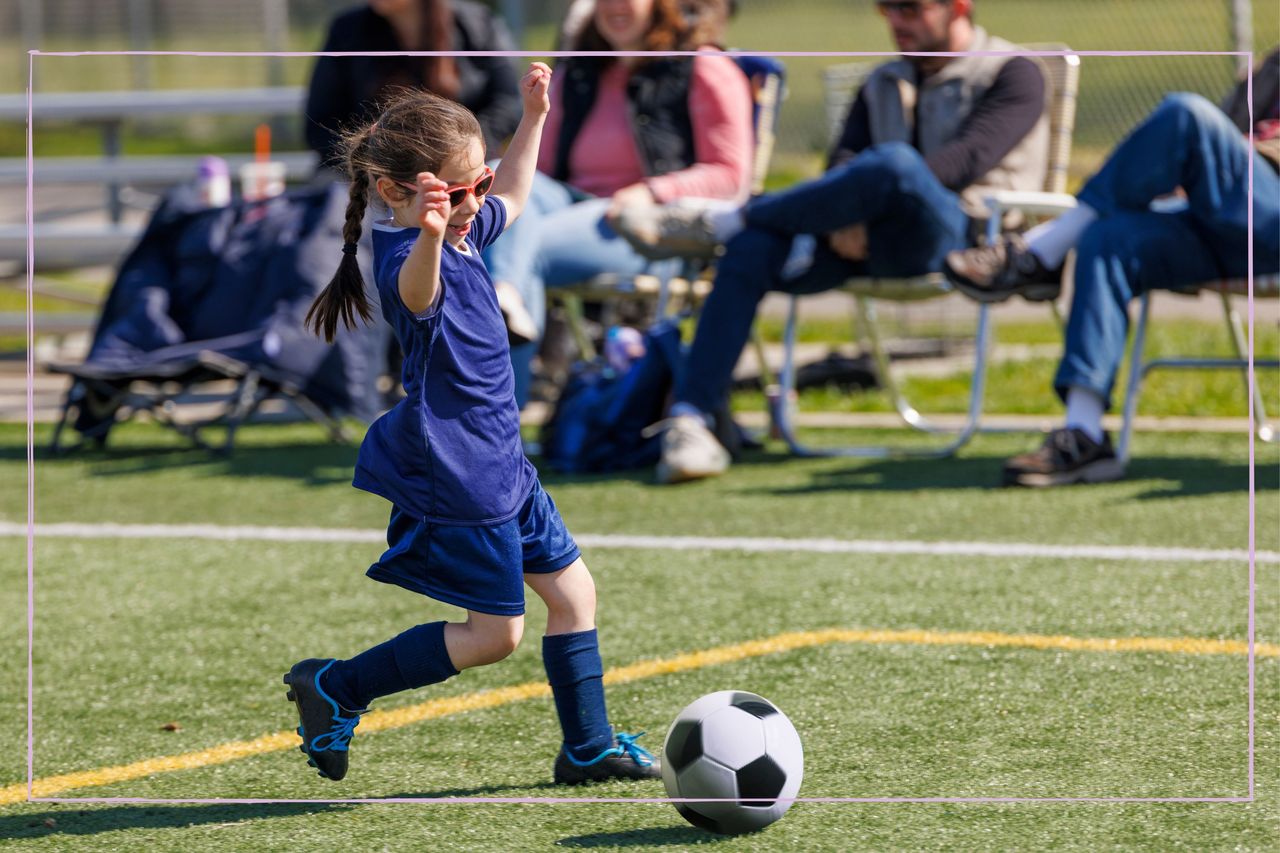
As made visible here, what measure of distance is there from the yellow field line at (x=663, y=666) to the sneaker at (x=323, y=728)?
0.38 m

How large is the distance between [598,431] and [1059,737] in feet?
10.8

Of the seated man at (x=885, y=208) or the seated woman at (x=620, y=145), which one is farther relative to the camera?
the seated woman at (x=620, y=145)

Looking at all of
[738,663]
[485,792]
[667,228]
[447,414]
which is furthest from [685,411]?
[447,414]

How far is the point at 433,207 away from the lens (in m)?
2.67

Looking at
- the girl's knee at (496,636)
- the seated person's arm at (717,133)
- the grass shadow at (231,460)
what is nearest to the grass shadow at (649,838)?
the girl's knee at (496,636)

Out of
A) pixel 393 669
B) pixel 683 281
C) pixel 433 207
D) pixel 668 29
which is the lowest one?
pixel 393 669

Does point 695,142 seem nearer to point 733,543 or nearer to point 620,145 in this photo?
point 620,145

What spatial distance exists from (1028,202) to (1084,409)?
2.73ft

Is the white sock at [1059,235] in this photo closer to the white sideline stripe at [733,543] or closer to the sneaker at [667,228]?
the sneaker at [667,228]

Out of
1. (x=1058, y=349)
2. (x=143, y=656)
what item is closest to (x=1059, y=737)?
(x=143, y=656)

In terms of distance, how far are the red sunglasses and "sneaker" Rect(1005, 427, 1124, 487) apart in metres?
3.20

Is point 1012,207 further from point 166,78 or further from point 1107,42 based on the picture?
point 166,78

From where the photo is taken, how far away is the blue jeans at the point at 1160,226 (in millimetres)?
5535

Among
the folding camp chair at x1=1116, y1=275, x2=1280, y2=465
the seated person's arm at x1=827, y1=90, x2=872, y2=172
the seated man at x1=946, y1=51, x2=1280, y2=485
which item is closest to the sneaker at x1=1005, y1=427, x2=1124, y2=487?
the seated man at x1=946, y1=51, x2=1280, y2=485
